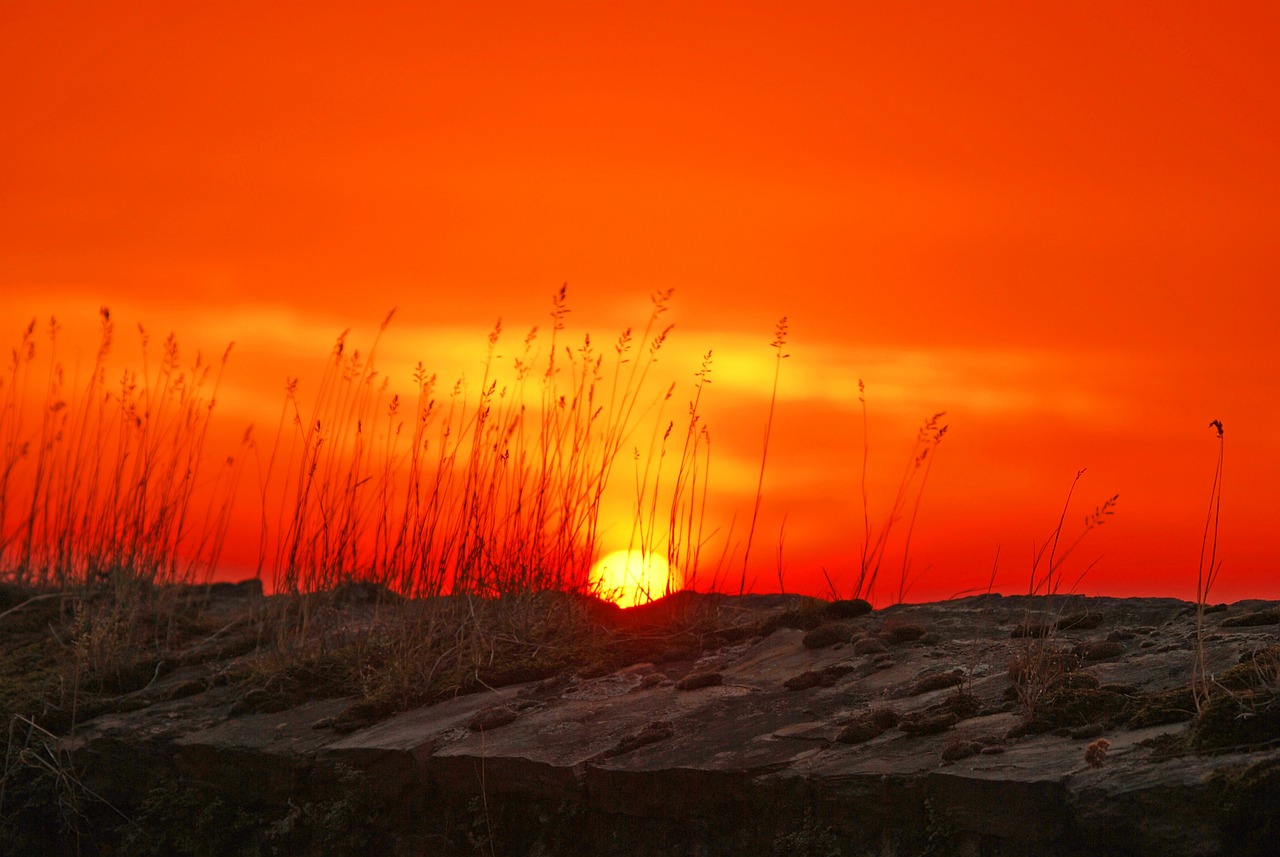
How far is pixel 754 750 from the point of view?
310 cm

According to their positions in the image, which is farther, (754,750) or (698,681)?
(698,681)

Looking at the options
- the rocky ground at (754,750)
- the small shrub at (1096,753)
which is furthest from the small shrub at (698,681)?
the small shrub at (1096,753)

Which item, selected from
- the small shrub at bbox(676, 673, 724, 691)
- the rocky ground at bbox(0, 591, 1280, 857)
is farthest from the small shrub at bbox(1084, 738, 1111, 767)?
the small shrub at bbox(676, 673, 724, 691)

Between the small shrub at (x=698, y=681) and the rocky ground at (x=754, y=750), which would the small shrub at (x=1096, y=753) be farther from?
the small shrub at (x=698, y=681)

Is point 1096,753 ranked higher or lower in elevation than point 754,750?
higher

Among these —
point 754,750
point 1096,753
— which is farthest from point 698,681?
point 1096,753

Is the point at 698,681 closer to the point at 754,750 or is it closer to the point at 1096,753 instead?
the point at 754,750

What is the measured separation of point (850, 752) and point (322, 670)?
2.59 metres

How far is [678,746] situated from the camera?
3.27 meters

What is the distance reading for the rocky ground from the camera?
2.46 meters

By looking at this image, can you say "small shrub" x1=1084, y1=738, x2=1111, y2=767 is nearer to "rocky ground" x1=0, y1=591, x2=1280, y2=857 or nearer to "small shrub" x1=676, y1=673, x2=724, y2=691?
"rocky ground" x1=0, y1=591, x2=1280, y2=857

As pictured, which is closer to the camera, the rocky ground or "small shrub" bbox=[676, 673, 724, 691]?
the rocky ground

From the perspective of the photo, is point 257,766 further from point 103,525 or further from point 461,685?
point 103,525

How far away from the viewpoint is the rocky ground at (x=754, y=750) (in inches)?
97.0
